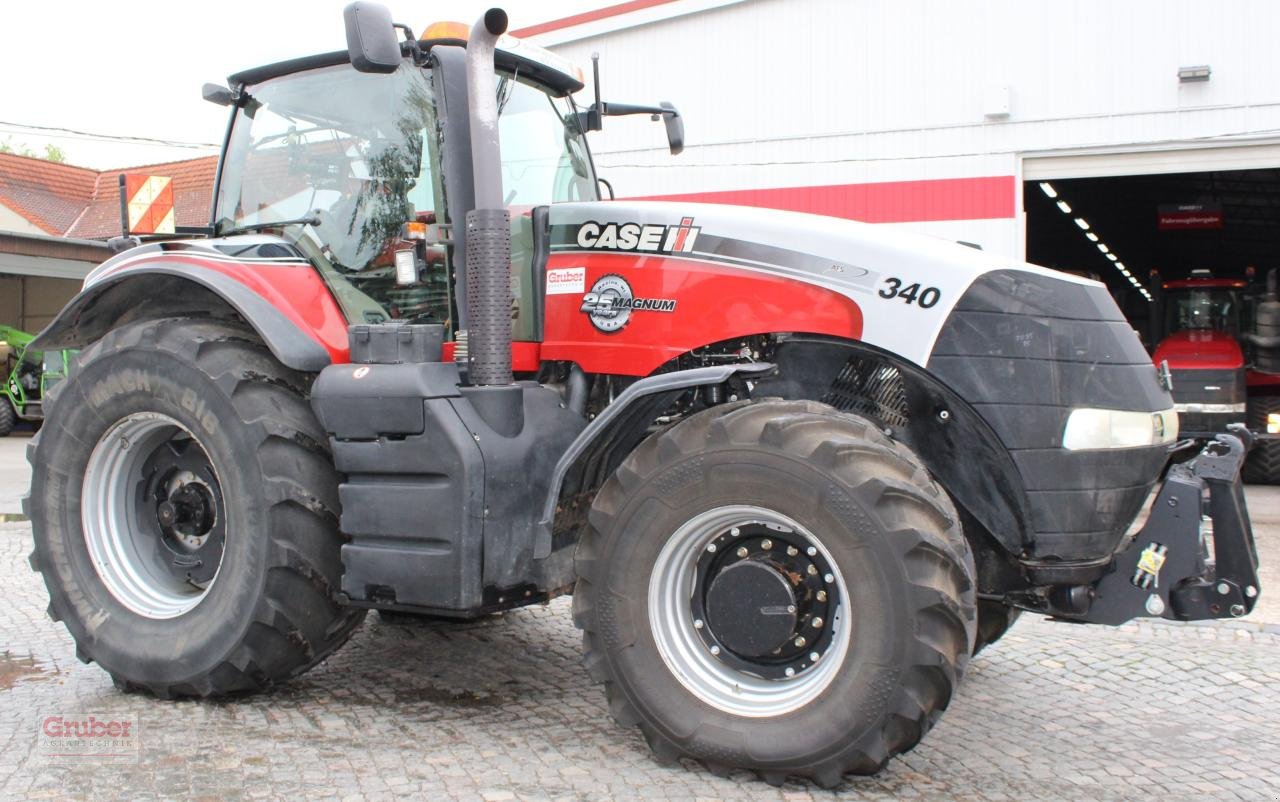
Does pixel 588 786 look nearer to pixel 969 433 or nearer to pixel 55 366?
pixel 969 433

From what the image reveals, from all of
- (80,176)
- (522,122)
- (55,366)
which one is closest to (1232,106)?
(522,122)

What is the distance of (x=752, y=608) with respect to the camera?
11.8ft

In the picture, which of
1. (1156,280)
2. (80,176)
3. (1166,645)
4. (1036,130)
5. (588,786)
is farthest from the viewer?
(80,176)

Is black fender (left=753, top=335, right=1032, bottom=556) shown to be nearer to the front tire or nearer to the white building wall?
the front tire

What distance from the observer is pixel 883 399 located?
4.02 meters

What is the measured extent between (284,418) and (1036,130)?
1116 cm

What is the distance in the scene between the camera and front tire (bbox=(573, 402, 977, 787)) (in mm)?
3314

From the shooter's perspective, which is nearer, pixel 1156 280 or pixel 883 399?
pixel 883 399

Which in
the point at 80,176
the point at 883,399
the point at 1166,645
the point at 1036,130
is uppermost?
the point at 80,176

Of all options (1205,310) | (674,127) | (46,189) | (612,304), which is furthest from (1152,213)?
(46,189)

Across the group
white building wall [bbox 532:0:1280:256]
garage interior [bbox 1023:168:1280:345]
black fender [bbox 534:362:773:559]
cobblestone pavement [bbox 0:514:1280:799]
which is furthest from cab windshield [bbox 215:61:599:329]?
garage interior [bbox 1023:168:1280:345]

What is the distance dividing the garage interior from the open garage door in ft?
0.09

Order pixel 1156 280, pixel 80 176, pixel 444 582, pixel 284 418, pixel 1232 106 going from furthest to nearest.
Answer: pixel 80 176 < pixel 1156 280 < pixel 1232 106 < pixel 284 418 < pixel 444 582

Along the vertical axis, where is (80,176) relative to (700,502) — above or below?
above
